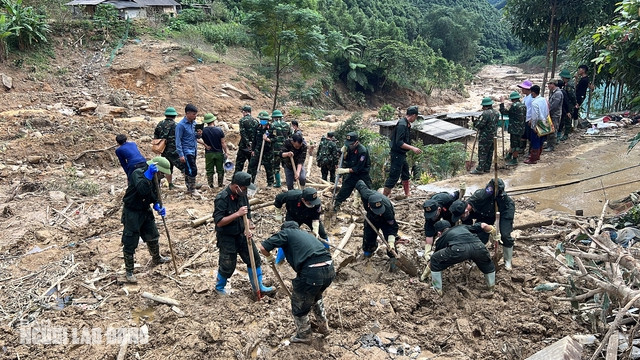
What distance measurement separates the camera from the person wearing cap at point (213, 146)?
365 inches

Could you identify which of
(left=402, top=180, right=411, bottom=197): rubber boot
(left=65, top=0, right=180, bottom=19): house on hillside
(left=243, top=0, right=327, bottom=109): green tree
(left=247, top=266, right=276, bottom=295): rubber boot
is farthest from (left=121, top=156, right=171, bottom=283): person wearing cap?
(left=65, top=0, right=180, bottom=19): house on hillside

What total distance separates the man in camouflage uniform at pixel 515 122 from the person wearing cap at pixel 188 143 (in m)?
6.76

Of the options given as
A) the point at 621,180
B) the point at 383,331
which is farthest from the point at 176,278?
the point at 621,180

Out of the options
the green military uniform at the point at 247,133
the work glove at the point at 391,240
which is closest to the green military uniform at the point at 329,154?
the green military uniform at the point at 247,133

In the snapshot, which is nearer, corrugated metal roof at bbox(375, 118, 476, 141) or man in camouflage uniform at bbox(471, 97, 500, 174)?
man in camouflage uniform at bbox(471, 97, 500, 174)

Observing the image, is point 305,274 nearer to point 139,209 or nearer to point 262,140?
point 139,209

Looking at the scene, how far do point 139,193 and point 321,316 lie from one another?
113 inches

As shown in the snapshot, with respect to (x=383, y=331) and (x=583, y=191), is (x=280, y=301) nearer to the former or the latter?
(x=383, y=331)

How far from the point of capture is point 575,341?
4.29m

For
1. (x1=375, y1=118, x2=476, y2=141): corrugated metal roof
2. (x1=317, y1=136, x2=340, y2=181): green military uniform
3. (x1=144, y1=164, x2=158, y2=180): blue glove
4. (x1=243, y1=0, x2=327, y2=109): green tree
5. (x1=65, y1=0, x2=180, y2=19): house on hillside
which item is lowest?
(x1=375, y1=118, x2=476, y2=141): corrugated metal roof

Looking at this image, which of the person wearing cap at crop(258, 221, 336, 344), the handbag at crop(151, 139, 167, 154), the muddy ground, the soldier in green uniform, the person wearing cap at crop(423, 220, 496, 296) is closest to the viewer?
the person wearing cap at crop(258, 221, 336, 344)

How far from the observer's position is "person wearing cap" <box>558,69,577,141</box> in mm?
11148

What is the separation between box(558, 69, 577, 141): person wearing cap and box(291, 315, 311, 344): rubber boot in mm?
9155

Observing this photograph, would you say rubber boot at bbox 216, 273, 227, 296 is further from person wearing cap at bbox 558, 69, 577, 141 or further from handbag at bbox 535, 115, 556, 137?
person wearing cap at bbox 558, 69, 577, 141
